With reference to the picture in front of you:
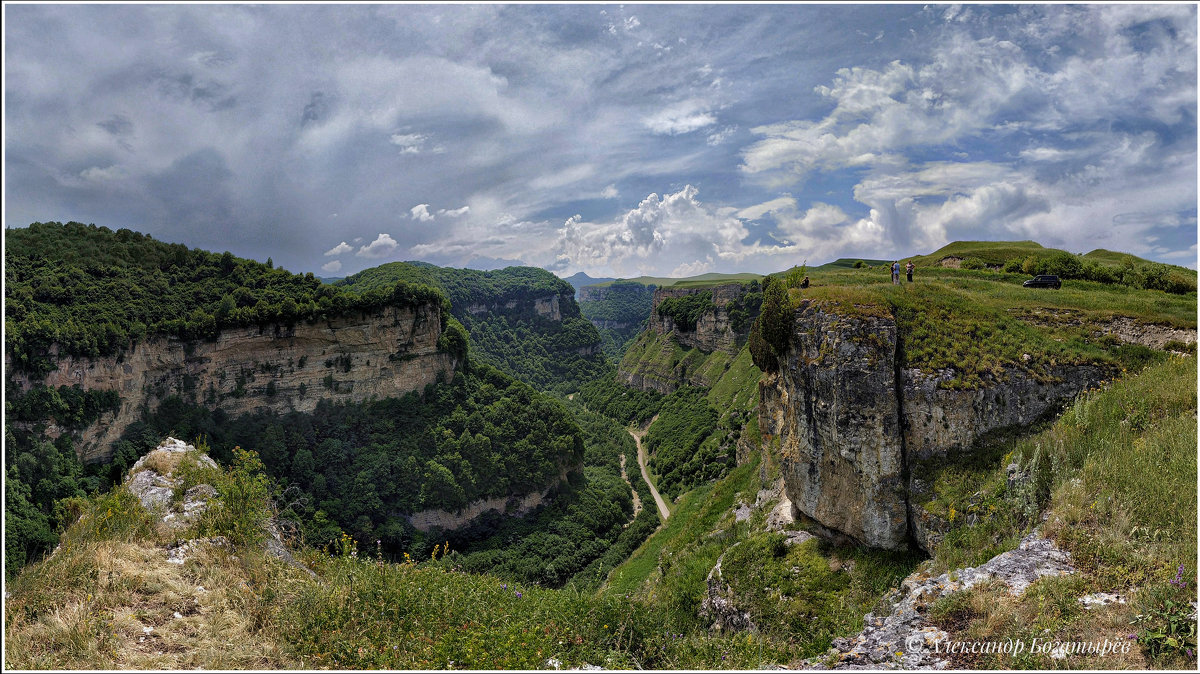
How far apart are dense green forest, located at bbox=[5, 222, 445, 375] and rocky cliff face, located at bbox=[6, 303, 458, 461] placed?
1042mm

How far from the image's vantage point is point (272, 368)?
40031 millimetres

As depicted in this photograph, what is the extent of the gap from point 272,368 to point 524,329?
101 m

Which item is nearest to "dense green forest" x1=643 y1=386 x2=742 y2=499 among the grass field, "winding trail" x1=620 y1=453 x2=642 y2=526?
"winding trail" x1=620 y1=453 x2=642 y2=526

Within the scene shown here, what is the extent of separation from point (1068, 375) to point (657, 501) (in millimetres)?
41943

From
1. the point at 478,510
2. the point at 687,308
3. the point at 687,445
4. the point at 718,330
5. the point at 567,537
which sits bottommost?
the point at 567,537

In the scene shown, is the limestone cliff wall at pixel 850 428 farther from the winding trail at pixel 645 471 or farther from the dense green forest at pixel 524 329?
the dense green forest at pixel 524 329

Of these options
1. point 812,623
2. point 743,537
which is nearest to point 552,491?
point 743,537

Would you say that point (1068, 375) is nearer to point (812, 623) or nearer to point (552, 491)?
point (812, 623)

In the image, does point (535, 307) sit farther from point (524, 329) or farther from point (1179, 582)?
point (1179, 582)

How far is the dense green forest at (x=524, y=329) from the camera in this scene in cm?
12162

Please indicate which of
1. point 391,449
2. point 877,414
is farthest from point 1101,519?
point 391,449

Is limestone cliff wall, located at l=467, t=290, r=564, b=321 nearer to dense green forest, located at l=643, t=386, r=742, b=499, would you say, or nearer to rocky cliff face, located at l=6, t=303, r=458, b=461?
dense green forest, located at l=643, t=386, r=742, b=499

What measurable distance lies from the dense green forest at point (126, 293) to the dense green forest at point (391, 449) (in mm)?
6767

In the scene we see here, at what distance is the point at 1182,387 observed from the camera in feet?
35.4
